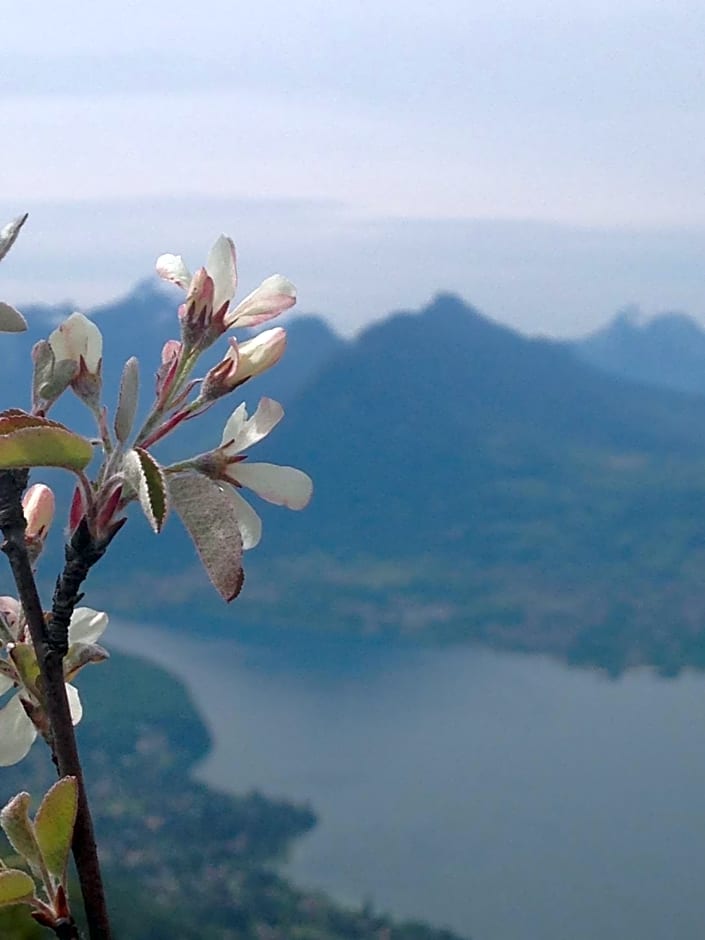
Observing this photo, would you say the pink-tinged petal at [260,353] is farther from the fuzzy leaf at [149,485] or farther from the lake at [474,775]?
the lake at [474,775]

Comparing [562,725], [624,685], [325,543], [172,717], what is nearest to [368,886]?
[172,717]

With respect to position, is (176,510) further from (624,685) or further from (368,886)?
(624,685)

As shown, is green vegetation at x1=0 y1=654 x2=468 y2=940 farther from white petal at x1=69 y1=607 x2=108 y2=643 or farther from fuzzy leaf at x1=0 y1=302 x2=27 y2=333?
fuzzy leaf at x1=0 y1=302 x2=27 y2=333

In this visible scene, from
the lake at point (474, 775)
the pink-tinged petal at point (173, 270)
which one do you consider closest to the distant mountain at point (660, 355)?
the lake at point (474, 775)

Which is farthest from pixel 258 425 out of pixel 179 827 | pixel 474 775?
pixel 474 775

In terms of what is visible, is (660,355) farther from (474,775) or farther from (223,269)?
(223,269)

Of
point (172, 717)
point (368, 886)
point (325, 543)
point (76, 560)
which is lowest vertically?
point (368, 886)

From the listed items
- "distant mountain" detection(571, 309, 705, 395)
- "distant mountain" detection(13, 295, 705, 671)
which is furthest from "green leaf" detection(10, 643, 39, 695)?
"distant mountain" detection(571, 309, 705, 395)
